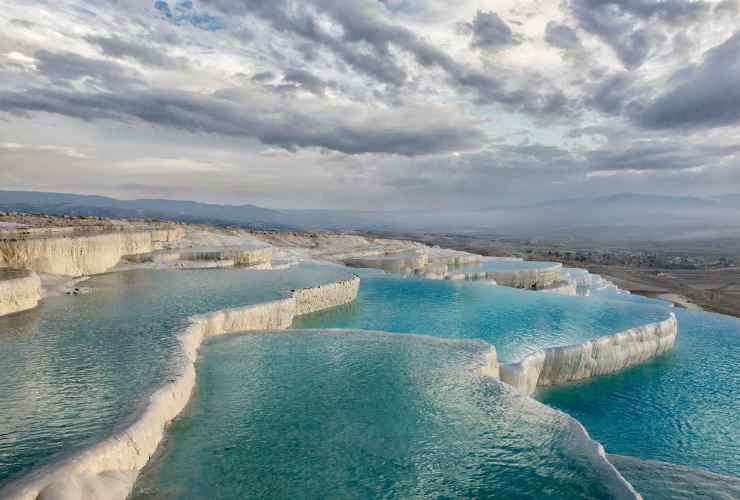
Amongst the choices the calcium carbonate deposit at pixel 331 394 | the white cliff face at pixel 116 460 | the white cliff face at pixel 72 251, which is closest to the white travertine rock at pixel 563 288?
the calcium carbonate deposit at pixel 331 394

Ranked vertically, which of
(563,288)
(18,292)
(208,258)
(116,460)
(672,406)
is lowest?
(672,406)

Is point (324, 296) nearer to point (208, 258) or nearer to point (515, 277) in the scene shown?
point (208, 258)

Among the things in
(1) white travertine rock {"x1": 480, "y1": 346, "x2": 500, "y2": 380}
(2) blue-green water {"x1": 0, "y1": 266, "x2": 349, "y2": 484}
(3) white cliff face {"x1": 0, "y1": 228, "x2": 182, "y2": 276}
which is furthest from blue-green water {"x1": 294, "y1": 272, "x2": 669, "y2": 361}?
(3) white cliff face {"x1": 0, "y1": 228, "x2": 182, "y2": 276}

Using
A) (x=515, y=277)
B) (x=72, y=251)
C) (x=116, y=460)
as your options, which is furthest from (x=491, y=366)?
(x=515, y=277)

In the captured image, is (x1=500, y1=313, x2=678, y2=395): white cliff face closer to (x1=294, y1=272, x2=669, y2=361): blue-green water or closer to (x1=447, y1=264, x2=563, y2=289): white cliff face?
(x1=294, y1=272, x2=669, y2=361): blue-green water

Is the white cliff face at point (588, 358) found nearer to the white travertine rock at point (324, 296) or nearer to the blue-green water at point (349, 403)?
the blue-green water at point (349, 403)

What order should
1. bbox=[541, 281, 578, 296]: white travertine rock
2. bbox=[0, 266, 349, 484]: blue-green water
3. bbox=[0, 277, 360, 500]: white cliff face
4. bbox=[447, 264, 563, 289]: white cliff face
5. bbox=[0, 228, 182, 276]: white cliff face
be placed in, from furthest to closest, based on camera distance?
bbox=[447, 264, 563, 289]: white cliff face → bbox=[541, 281, 578, 296]: white travertine rock → bbox=[0, 228, 182, 276]: white cliff face → bbox=[0, 266, 349, 484]: blue-green water → bbox=[0, 277, 360, 500]: white cliff face
